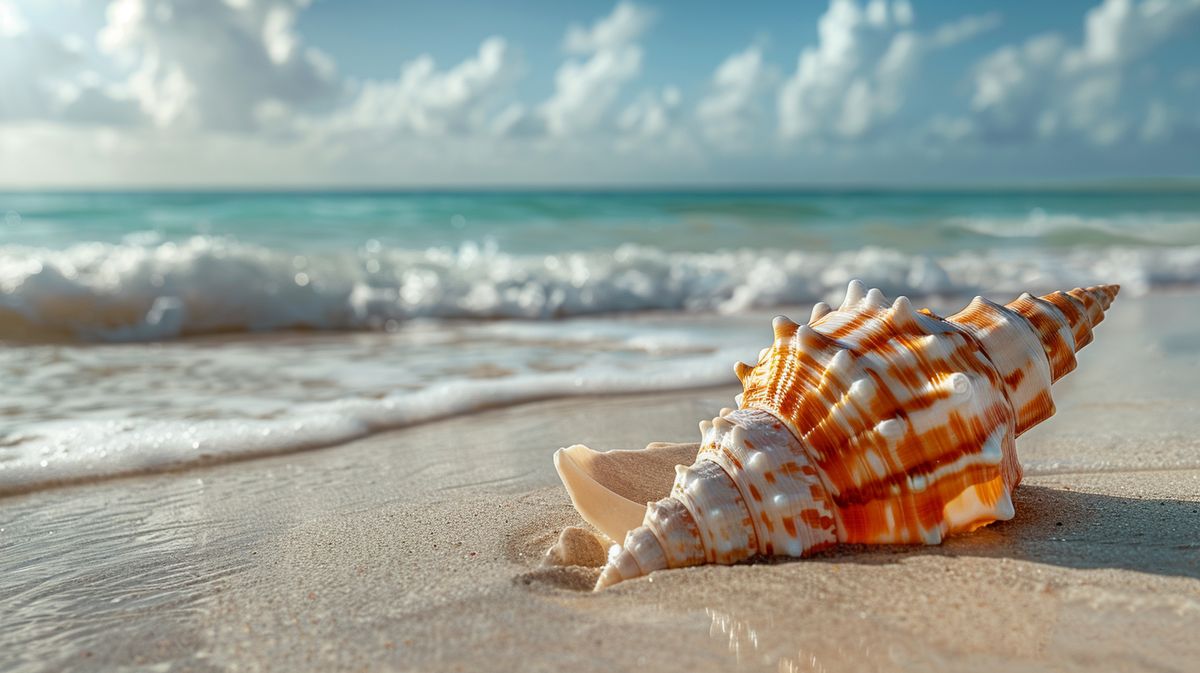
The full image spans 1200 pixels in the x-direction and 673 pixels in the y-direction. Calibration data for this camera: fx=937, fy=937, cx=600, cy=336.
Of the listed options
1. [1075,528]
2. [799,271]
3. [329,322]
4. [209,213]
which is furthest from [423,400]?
[209,213]

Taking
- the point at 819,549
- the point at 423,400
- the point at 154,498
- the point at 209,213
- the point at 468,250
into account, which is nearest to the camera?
the point at 819,549

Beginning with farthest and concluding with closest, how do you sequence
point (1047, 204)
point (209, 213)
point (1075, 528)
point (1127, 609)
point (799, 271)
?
point (1047, 204) → point (209, 213) → point (799, 271) → point (1075, 528) → point (1127, 609)

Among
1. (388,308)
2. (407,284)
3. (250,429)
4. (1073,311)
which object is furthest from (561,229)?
(1073,311)

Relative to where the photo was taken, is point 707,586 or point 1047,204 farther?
point 1047,204

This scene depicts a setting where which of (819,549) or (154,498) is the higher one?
(819,549)

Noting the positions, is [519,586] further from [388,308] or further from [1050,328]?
[388,308]

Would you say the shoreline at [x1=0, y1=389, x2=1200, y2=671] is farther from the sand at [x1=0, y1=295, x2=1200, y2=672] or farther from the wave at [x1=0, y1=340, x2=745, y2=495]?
the wave at [x1=0, y1=340, x2=745, y2=495]

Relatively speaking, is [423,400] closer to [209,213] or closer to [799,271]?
[799,271]
